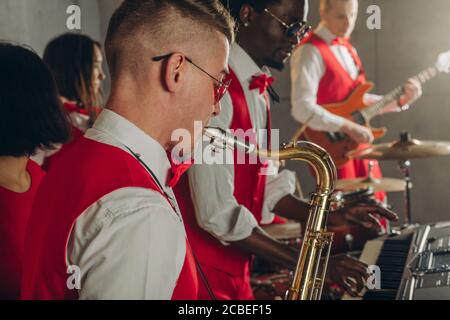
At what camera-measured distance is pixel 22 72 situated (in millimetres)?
2021

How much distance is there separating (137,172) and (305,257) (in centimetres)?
92

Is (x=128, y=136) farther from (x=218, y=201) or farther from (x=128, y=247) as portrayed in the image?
(x=218, y=201)

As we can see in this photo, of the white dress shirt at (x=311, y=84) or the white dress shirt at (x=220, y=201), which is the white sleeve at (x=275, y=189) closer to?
the white dress shirt at (x=220, y=201)

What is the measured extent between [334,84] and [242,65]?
2.30 meters

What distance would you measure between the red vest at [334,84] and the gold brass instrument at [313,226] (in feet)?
8.25

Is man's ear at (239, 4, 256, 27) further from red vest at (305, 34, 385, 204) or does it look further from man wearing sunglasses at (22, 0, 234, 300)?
red vest at (305, 34, 385, 204)

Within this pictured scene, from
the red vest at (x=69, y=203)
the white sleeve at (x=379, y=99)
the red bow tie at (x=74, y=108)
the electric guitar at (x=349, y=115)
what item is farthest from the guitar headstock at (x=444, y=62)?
the red vest at (x=69, y=203)

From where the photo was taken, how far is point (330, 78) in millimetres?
4559

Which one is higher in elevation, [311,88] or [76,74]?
[76,74]

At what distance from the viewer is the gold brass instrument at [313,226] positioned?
2.02 meters

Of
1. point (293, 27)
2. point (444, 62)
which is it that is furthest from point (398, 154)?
point (293, 27)

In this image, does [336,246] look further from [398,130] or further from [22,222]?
[398,130]

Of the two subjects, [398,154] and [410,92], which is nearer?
[398,154]

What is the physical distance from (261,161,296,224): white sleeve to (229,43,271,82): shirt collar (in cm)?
43
